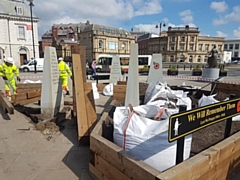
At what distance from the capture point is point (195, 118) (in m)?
1.66

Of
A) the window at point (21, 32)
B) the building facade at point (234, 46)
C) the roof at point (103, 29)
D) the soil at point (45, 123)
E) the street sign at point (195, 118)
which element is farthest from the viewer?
the building facade at point (234, 46)

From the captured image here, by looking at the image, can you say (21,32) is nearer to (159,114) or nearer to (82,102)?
(82,102)

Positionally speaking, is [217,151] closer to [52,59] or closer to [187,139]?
[187,139]

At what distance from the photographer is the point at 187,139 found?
2131mm

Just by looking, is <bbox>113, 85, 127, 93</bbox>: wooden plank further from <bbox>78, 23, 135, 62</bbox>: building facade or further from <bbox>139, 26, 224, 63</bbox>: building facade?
<bbox>139, 26, 224, 63</bbox>: building facade

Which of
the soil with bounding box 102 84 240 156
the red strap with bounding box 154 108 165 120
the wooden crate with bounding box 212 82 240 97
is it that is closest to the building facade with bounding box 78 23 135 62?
the wooden crate with bounding box 212 82 240 97

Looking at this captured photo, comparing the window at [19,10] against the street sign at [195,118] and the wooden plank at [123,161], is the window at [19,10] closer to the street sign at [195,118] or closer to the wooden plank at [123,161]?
the wooden plank at [123,161]

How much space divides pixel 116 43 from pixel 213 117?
207 feet

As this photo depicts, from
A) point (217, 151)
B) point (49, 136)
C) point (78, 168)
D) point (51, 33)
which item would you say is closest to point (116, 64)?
point (49, 136)

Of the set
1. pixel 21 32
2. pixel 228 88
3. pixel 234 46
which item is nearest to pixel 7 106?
pixel 228 88

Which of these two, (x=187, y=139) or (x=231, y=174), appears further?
(x=231, y=174)

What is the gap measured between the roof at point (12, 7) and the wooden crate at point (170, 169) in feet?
129

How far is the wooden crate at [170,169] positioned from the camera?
5.27ft

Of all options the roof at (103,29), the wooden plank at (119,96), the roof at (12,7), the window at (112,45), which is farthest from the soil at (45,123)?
the window at (112,45)
